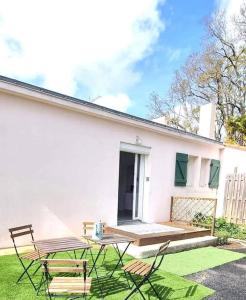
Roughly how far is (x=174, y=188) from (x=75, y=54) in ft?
32.0

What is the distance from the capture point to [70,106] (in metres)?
7.07

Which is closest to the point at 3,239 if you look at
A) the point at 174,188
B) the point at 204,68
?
the point at 174,188

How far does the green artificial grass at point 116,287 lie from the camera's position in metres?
4.18

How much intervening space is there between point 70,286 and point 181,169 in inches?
316

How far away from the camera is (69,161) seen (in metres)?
7.32

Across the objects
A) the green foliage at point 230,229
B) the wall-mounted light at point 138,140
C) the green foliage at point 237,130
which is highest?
the green foliage at point 237,130

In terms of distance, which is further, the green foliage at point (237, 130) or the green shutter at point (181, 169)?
the green foliage at point (237, 130)

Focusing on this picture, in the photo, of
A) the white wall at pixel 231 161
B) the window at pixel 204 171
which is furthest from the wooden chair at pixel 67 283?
the white wall at pixel 231 161

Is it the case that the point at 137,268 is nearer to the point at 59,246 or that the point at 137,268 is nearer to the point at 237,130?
the point at 59,246

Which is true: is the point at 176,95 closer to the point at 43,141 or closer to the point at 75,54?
the point at 75,54

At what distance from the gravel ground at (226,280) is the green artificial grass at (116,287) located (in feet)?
0.75

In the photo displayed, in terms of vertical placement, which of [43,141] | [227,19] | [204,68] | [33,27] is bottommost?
[43,141]

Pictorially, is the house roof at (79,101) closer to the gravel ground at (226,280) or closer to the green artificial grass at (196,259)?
the green artificial grass at (196,259)

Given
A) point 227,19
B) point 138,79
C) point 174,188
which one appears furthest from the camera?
point 138,79
